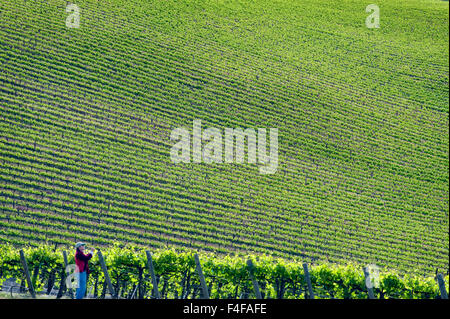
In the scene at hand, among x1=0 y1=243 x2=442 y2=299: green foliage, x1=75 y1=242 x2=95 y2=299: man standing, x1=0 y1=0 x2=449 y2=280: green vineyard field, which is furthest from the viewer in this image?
x1=0 y1=0 x2=449 y2=280: green vineyard field

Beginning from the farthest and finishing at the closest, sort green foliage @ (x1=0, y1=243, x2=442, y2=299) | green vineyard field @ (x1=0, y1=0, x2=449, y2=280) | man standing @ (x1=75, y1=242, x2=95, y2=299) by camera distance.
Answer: green vineyard field @ (x1=0, y1=0, x2=449, y2=280) < green foliage @ (x1=0, y1=243, x2=442, y2=299) < man standing @ (x1=75, y1=242, x2=95, y2=299)

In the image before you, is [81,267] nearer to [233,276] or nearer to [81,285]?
[81,285]

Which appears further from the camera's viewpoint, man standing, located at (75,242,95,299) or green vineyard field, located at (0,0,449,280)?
green vineyard field, located at (0,0,449,280)

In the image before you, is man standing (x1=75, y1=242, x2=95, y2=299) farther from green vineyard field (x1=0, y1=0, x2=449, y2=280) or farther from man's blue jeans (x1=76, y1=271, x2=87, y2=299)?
green vineyard field (x1=0, y1=0, x2=449, y2=280)

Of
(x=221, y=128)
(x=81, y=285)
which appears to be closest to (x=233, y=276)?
(x=81, y=285)

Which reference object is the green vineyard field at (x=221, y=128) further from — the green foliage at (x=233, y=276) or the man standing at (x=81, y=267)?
the man standing at (x=81, y=267)

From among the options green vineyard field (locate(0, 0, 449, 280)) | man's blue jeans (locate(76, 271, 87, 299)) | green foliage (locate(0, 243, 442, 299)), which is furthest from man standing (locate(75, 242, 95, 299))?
green vineyard field (locate(0, 0, 449, 280))

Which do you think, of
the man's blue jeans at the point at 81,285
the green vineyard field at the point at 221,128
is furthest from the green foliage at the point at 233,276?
the green vineyard field at the point at 221,128

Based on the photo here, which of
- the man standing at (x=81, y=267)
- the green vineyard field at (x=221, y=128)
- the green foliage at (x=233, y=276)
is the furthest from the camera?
the green vineyard field at (x=221, y=128)

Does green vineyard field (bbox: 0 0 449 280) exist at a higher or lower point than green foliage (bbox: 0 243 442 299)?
higher
